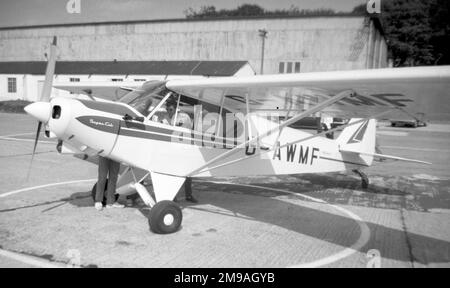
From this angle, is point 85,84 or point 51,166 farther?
point 51,166

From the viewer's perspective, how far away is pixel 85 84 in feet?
29.3

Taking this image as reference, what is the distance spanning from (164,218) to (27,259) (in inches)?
67.9

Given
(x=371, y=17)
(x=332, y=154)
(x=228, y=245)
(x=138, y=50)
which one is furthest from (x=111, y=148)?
(x=138, y=50)

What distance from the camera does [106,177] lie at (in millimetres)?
6520

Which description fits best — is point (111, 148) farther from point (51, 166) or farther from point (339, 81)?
point (51, 166)

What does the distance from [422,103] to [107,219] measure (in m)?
4.67

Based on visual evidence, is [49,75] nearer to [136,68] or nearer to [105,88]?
[105,88]

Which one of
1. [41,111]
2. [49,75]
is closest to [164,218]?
[41,111]

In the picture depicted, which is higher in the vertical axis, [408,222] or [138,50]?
[138,50]

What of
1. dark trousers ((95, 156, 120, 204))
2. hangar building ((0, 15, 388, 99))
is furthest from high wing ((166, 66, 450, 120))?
hangar building ((0, 15, 388, 99))

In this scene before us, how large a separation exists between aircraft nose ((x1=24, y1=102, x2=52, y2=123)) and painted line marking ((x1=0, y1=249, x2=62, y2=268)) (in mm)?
1652

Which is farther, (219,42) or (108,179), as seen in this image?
(219,42)

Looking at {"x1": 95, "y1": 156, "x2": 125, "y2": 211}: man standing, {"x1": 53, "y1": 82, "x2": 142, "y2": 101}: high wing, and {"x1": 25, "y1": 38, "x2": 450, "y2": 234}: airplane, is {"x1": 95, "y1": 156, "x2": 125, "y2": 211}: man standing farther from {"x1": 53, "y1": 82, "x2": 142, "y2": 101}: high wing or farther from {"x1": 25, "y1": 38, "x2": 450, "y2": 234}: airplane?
{"x1": 53, "y1": 82, "x2": 142, "y2": 101}: high wing

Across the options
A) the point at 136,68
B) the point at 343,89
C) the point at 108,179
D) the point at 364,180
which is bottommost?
the point at 364,180
